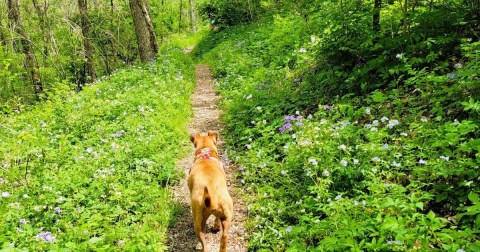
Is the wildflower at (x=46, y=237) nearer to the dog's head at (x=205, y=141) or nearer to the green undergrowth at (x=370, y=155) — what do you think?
the green undergrowth at (x=370, y=155)

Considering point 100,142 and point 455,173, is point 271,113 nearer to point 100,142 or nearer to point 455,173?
point 100,142

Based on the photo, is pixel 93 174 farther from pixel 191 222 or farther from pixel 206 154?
→ pixel 206 154

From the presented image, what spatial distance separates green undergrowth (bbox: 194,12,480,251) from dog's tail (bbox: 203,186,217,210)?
781 mm

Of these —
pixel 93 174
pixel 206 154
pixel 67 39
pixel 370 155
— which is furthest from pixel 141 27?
pixel 370 155

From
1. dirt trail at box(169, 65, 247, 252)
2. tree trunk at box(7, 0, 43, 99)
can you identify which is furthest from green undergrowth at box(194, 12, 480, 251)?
tree trunk at box(7, 0, 43, 99)

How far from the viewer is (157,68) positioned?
13.0 m

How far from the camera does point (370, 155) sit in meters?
4.23

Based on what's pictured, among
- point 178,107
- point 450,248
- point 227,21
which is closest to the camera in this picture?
point 450,248

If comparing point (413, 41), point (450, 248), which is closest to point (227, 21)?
point (413, 41)

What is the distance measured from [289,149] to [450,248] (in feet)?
9.05

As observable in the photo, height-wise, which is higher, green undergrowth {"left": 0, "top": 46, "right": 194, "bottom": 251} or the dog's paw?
green undergrowth {"left": 0, "top": 46, "right": 194, "bottom": 251}

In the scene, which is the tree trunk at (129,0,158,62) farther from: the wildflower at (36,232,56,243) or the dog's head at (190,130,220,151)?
the wildflower at (36,232,56,243)

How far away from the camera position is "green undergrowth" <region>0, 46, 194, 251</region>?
369 cm

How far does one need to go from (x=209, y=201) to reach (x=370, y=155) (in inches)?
82.9
